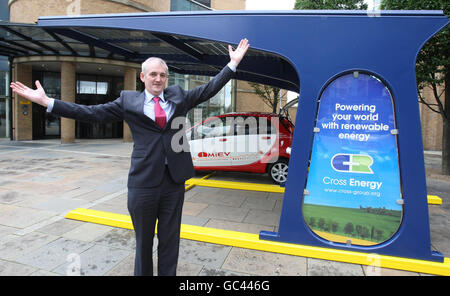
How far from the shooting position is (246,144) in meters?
6.76

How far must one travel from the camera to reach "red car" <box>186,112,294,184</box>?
6629 millimetres

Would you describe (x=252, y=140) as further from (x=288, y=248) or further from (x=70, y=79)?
(x=70, y=79)

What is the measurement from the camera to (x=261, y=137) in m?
6.70

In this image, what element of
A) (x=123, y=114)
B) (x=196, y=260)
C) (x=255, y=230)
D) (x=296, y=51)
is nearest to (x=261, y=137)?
(x=255, y=230)

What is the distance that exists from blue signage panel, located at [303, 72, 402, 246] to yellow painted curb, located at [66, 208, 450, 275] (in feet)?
0.61

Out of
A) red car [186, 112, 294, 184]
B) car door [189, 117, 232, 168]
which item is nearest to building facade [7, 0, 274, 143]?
car door [189, 117, 232, 168]

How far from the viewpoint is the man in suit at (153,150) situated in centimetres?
212

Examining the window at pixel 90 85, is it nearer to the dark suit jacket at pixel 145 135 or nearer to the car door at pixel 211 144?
the car door at pixel 211 144

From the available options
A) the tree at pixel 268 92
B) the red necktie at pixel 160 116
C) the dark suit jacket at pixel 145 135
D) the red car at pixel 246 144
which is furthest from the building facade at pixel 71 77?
the red necktie at pixel 160 116

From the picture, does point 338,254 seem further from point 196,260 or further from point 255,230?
point 196,260

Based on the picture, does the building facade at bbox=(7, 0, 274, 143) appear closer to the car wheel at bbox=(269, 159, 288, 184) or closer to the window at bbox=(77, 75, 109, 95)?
the window at bbox=(77, 75, 109, 95)

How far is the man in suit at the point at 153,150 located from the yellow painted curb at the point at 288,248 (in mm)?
1175

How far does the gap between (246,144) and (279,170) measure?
0.97 metres

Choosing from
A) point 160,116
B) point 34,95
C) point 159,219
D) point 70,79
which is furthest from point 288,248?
point 70,79
